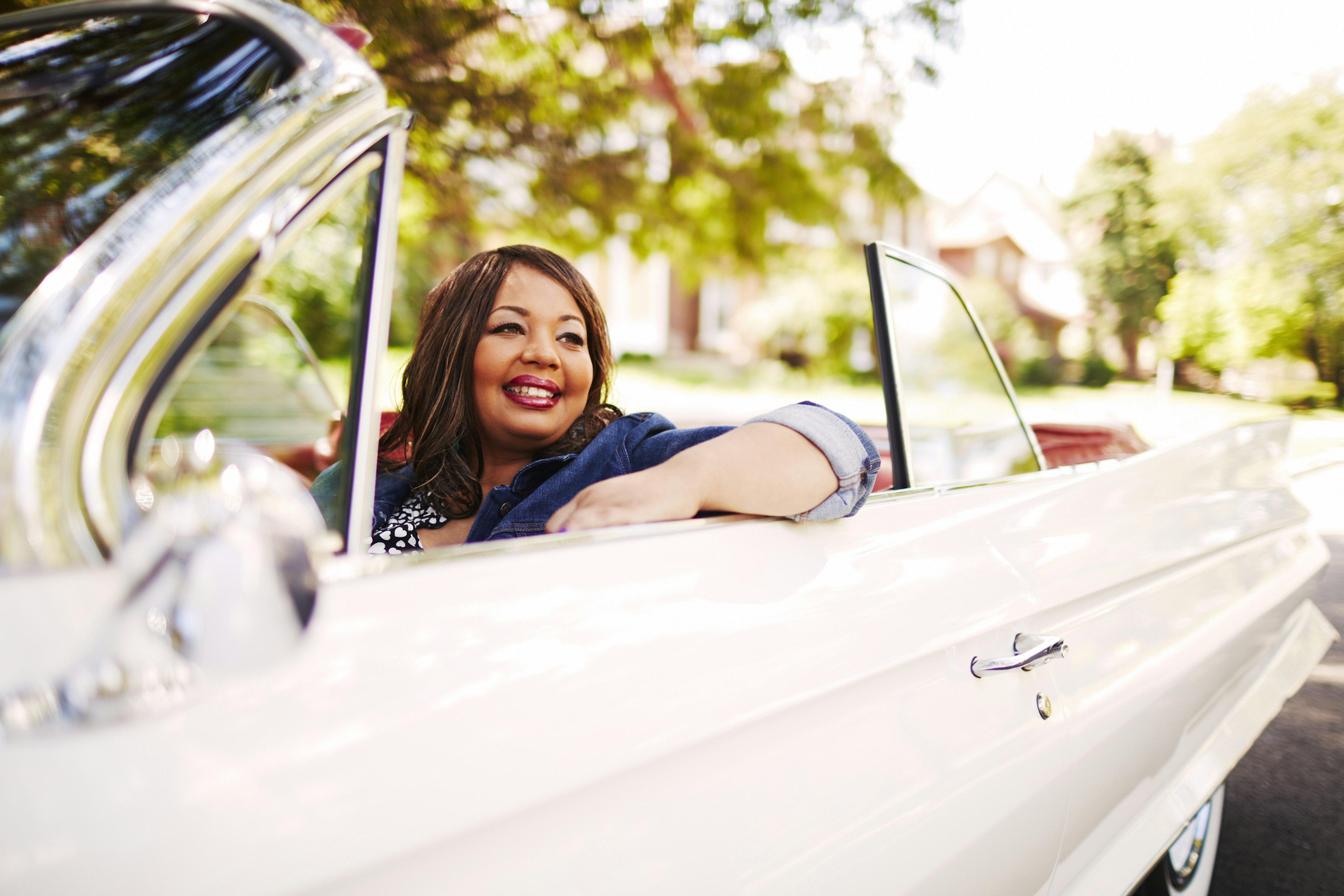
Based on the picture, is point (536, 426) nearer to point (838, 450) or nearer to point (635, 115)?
point (838, 450)

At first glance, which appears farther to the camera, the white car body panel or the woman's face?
the woman's face

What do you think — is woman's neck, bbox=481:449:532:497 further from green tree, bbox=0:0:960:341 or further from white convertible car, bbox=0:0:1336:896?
green tree, bbox=0:0:960:341

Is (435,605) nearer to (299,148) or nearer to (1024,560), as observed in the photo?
(299,148)

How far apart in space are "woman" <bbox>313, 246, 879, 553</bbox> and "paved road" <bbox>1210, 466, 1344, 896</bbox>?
84.8 inches

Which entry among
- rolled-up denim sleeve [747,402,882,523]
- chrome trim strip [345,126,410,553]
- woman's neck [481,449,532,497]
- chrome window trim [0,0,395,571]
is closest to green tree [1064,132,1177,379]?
rolled-up denim sleeve [747,402,882,523]

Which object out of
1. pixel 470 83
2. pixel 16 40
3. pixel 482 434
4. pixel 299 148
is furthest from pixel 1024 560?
pixel 470 83

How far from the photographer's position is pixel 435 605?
777mm

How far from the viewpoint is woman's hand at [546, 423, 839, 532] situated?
108 cm

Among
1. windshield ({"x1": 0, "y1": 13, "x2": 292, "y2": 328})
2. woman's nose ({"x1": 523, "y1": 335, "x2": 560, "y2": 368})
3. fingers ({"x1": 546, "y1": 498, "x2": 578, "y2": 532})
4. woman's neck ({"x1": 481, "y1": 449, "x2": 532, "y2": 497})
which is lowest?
woman's neck ({"x1": 481, "y1": 449, "x2": 532, "y2": 497})

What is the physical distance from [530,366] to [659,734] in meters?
0.97

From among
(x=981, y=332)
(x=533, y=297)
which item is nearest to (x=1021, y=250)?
(x=981, y=332)

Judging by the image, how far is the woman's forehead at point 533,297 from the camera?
1.70 m

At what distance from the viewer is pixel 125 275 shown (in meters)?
0.61

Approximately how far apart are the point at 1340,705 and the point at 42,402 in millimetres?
4729
